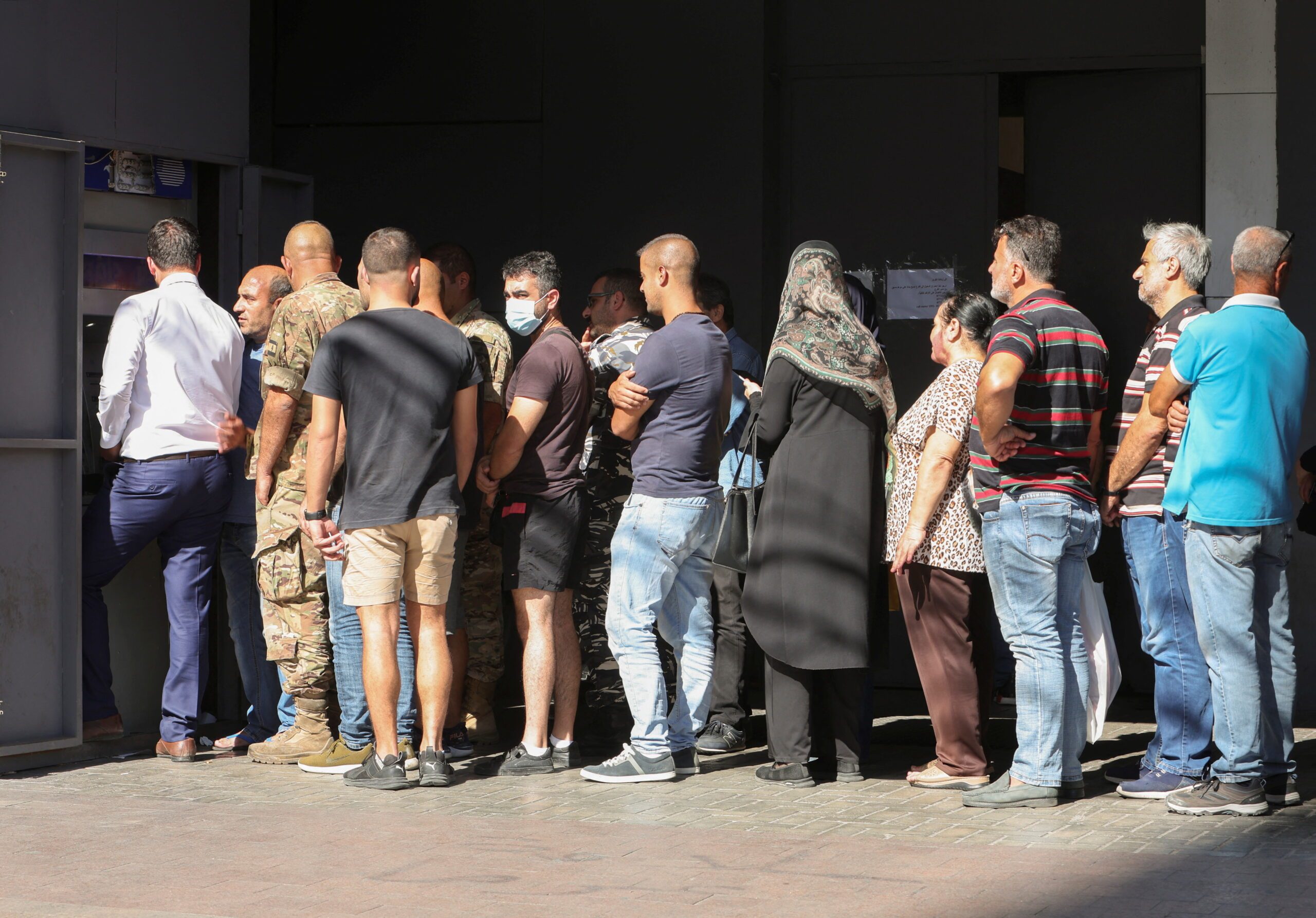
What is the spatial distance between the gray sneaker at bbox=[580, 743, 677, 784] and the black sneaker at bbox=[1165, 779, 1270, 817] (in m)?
1.89

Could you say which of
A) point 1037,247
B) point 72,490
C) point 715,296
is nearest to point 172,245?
point 72,490

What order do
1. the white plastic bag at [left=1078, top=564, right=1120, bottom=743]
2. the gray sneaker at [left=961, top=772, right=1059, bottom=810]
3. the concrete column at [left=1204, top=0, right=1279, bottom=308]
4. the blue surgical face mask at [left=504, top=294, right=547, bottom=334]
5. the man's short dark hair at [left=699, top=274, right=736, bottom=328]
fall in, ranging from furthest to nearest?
the concrete column at [left=1204, top=0, right=1279, bottom=308]
the man's short dark hair at [left=699, top=274, right=736, bottom=328]
the blue surgical face mask at [left=504, top=294, right=547, bottom=334]
the white plastic bag at [left=1078, top=564, right=1120, bottom=743]
the gray sneaker at [left=961, top=772, right=1059, bottom=810]

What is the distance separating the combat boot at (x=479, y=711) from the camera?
731 cm

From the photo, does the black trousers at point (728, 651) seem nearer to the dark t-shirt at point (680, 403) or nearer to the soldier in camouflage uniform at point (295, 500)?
the dark t-shirt at point (680, 403)

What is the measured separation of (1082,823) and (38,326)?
14.6 feet

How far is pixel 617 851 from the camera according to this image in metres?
5.27

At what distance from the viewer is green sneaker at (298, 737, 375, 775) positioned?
22.1ft

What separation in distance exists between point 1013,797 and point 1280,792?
35.9 inches

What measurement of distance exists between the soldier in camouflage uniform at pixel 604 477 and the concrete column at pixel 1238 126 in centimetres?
300

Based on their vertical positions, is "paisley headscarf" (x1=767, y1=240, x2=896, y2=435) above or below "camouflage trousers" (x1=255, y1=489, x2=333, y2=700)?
above

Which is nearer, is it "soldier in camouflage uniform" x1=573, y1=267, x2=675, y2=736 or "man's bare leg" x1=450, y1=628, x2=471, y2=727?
"soldier in camouflage uniform" x1=573, y1=267, x2=675, y2=736

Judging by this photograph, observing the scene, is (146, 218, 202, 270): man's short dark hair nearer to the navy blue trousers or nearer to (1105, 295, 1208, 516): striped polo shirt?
the navy blue trousers

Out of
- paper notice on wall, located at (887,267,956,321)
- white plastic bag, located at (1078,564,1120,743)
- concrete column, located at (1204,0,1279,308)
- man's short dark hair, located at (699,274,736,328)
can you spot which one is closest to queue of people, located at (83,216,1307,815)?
white plastic bag, located at (1078,564,1120,743)

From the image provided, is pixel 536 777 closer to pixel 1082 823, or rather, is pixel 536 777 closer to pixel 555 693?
pixel 555 693
